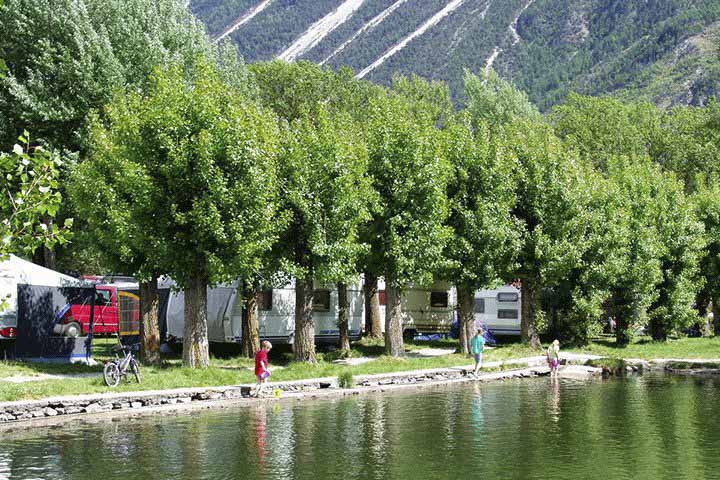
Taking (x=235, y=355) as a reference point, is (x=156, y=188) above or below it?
above

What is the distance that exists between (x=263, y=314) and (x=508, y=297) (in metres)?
17.0

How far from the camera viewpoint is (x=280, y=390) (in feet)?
87.1

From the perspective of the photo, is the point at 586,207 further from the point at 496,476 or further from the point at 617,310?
the point at 496,476

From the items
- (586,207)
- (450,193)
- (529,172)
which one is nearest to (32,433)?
(450,193)

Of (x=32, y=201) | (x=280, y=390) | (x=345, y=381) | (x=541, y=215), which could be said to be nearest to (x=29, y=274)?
(x=280, y=390)

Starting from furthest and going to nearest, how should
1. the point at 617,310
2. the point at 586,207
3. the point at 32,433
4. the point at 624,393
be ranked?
1. the point at 617,310
2. the point at 586,207
3. the point at 624,393
4. the point at 32,433

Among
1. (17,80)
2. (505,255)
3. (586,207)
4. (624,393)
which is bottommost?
(624,393)

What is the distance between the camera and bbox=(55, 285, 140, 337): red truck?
108ft

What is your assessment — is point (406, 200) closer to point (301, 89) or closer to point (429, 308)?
point (429, 308)

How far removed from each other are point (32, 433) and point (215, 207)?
370 inches

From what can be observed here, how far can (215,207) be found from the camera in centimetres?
→ 2645

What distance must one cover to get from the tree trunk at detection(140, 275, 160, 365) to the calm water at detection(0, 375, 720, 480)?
21.1ft

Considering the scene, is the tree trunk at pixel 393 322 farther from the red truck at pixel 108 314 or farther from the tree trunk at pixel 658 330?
the tree trunk at pixel 658 330

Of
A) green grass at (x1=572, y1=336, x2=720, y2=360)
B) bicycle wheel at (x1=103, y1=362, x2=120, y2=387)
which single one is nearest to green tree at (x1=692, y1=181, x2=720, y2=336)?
green grass at (x1=572, y1=336, x2=720, y2=360)
